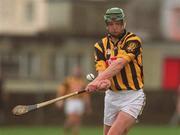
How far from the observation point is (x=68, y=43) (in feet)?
138

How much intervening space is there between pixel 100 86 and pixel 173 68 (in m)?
33.0

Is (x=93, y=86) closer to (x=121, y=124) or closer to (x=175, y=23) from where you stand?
(x=121, y=124)

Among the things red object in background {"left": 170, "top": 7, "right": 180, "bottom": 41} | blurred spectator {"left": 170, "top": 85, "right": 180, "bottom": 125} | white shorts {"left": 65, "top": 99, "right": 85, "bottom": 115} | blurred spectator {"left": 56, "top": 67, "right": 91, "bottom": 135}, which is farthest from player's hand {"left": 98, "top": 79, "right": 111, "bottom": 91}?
red object in background {"left": 170, "top": 7, "right": 180, "bottom": 41}

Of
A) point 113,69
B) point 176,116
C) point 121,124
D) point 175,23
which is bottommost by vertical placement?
point 176,116

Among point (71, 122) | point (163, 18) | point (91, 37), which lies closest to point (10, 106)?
point (71, 122)

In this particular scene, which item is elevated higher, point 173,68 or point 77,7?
point 77,7

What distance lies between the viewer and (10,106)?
107ft

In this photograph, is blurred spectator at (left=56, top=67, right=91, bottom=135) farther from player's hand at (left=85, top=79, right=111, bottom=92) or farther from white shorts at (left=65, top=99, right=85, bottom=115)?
player's hand at (left=85, top=79, right=111, bottom=92)

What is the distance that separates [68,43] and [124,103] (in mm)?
29314

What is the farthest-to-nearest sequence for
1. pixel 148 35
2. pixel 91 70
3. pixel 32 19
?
1. pixel 32 19
2. pixel 148 35
3. pixel 91 70

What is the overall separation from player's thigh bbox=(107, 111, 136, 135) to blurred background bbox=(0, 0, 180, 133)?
22.9 metres

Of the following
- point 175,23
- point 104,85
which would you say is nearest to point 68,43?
point 175,23

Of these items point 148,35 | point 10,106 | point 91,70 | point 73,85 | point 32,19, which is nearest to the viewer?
point 73,85

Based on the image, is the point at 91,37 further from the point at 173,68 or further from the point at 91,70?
the point at 173,68
